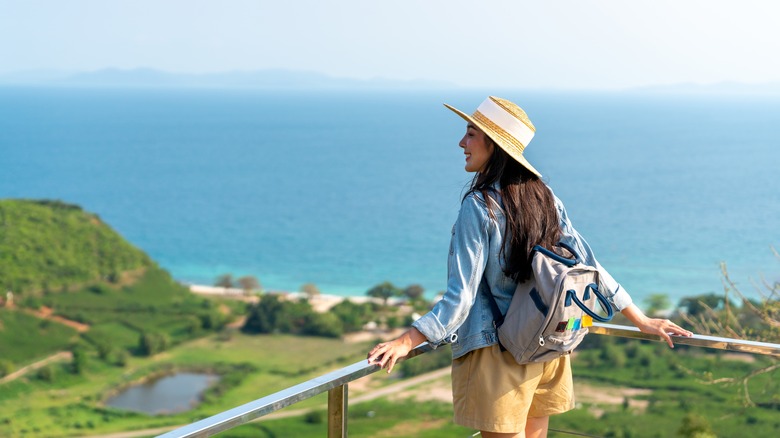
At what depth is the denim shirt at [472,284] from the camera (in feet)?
6.22

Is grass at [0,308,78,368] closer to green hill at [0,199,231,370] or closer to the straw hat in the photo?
green hill at [0,199,231,370]

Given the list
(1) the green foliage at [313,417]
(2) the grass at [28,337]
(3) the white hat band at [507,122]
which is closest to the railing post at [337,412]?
(3) the white hat band at [507,122]

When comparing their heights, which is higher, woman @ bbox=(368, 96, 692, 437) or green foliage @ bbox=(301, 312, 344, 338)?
woman @ bbox=(368, 96, 692, 437)

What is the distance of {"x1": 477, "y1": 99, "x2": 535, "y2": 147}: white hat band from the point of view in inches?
80.1

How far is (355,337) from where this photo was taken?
129 feet


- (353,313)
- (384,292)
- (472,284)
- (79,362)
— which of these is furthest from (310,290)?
(472,284)

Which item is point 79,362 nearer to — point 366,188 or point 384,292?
point 384,292

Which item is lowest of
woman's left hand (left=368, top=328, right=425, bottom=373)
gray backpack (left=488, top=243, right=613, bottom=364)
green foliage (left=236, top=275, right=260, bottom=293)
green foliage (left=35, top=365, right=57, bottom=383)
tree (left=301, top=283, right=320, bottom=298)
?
green foliage (left=35, top=365, right=57, bottom=383)

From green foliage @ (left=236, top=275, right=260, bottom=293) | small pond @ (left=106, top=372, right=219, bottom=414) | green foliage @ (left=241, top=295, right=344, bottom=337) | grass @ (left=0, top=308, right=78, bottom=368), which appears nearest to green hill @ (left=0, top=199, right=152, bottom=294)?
grass @ (left=0, top=308, right=78, bottom=368)

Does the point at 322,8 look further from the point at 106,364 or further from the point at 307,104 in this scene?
the point at 106,364

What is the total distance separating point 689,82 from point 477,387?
459ft

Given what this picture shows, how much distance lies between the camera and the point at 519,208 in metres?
1.98

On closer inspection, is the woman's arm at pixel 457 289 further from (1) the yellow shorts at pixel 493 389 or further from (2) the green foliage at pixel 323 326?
(2) the green foliage at pixel 323 326

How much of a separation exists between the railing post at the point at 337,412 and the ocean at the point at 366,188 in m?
28.6
